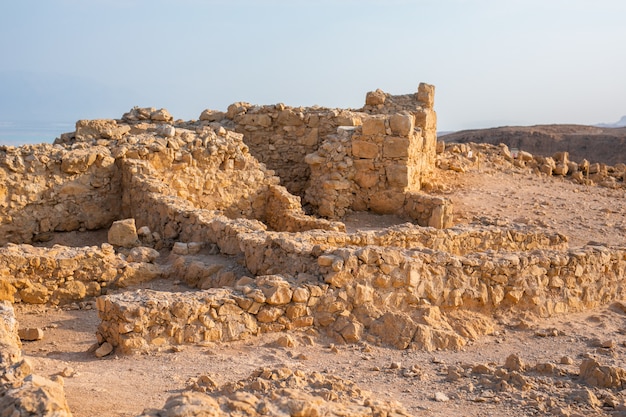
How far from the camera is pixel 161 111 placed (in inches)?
626

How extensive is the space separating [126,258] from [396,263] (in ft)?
11.5

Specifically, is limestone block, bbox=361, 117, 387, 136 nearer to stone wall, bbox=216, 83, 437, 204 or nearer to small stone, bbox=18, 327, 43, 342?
stone wall, bbox=216, 83, 437, 204

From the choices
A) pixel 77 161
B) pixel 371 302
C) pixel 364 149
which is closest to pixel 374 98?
pixel 364 149

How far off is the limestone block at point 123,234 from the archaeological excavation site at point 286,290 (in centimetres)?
2

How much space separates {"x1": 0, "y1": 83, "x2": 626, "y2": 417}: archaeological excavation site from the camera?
4.77 m

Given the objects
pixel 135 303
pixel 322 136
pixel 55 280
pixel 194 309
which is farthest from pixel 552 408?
pixel 322 136

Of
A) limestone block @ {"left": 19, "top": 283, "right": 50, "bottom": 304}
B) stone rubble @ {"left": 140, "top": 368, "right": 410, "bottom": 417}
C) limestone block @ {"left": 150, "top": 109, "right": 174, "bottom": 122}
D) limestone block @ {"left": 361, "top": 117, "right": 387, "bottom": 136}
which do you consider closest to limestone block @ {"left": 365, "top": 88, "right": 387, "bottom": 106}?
limestone block @ {"left": 361, "top": 117, "right": 387, "bottom": 136}

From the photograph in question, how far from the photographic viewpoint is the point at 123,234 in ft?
30.2

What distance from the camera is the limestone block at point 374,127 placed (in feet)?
44.4

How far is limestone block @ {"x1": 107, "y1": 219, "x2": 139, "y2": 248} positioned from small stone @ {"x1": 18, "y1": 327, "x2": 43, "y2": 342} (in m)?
2.79

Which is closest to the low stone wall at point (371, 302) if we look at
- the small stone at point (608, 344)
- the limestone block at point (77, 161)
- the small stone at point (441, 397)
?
the small stone at point (608, 344)

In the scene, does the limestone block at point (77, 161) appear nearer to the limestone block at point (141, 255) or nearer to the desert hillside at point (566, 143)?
the limestone block at point (141, 255)

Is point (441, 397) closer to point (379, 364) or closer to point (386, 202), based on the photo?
point (379, 364)

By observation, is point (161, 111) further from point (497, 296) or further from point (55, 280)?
point (497, 296)
